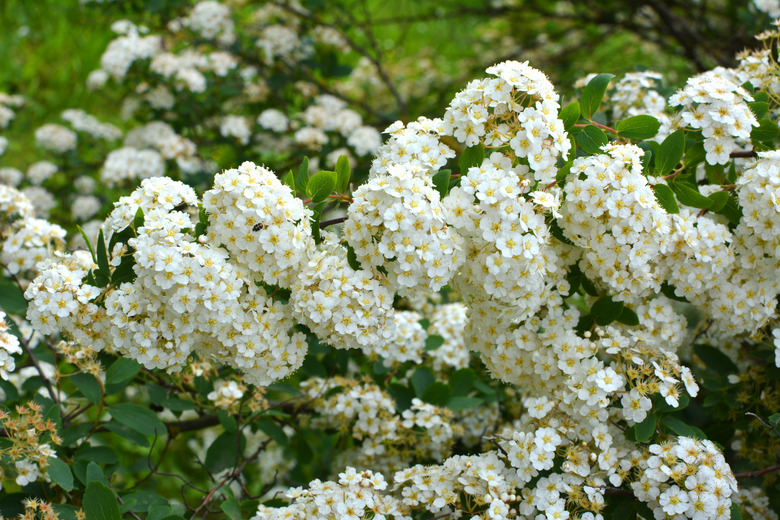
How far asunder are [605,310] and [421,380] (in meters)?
0.83

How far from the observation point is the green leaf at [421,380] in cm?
258

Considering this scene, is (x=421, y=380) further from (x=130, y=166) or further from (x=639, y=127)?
(x=130, y=166)

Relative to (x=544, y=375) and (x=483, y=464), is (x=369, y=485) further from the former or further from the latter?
(x=544, y=375)

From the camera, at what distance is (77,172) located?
14.5 feet

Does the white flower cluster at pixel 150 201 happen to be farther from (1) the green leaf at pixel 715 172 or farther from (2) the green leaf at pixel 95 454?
(1) the green leaf at pixel 715 172

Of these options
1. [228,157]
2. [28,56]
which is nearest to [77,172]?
[228,157]

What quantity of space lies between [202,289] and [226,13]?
305 centimetres

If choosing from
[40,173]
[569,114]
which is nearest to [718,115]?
[569,114]

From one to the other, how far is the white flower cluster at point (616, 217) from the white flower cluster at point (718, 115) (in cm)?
28

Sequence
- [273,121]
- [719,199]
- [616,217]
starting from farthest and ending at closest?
[273,121]
[719,199]
[616,217]

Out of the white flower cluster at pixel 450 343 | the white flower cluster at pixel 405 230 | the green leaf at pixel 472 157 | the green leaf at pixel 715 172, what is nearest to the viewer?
the white flower cluster at pixel 405 230

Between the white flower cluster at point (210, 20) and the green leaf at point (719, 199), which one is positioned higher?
the green leaf at point (719, 199)

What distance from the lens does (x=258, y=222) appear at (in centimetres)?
174

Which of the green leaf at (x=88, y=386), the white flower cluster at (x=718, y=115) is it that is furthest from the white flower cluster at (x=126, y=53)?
the white flower cluster at (x=718, y=115)
